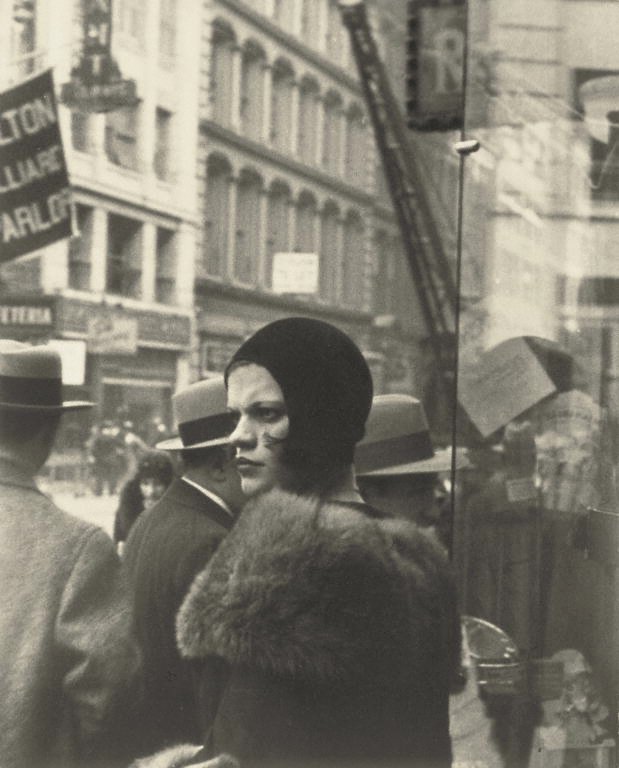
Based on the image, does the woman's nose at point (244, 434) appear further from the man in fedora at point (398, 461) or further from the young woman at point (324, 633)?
the man in fedora at point (398, 461)

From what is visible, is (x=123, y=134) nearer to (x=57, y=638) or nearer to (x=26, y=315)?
(x=26, y=315)

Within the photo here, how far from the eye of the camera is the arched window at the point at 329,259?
3.47 m

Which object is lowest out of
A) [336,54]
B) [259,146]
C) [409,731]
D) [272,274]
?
[409,731]

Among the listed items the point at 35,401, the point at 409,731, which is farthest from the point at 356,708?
the point at 35,401

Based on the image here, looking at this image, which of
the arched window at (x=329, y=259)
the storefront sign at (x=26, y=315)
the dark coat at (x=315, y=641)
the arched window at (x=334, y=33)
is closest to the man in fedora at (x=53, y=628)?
the dark coat at (x=315, y=641)

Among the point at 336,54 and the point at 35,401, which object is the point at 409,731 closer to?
the point at 35,401

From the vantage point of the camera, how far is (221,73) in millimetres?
3453

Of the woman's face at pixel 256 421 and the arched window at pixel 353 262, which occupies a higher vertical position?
the arched window at pixel 353 262

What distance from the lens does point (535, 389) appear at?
148 inches

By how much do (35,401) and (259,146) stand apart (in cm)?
99

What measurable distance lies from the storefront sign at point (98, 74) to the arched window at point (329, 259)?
1.88 feet

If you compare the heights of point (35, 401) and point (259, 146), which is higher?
point (259, 146)

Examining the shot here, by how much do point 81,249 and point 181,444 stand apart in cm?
58

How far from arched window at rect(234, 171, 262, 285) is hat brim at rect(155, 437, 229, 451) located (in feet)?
1.48
